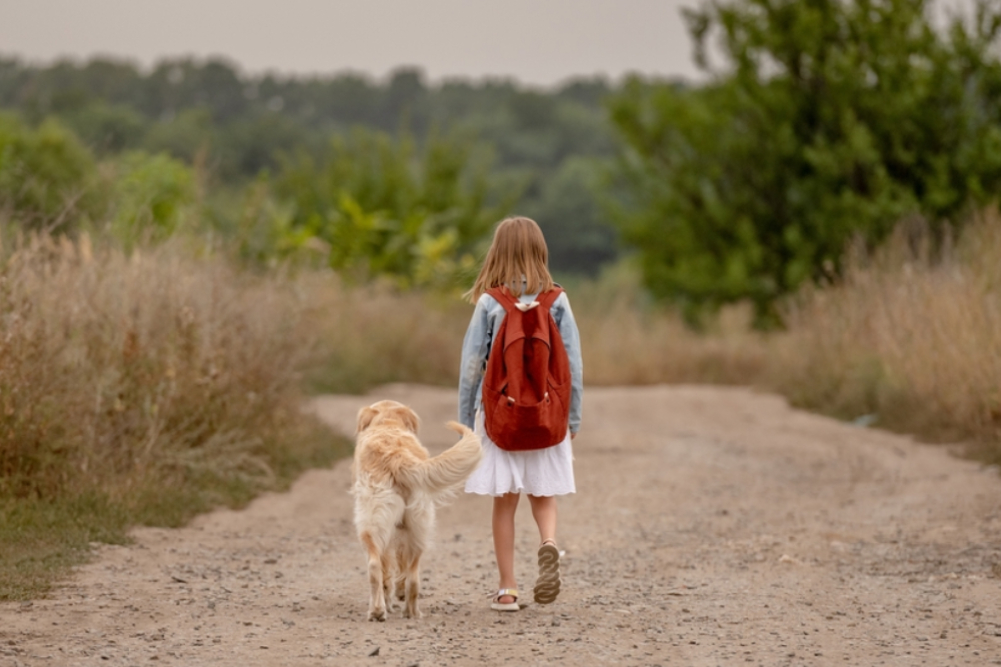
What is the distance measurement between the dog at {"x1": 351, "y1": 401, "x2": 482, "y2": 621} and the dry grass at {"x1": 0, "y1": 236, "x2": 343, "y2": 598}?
1895 millimetres

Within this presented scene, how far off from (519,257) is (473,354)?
566 mm

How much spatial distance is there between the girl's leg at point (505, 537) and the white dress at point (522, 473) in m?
0.09

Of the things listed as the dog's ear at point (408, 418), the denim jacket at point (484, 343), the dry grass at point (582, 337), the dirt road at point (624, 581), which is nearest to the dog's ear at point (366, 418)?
the dog's ear at point (408, 418)

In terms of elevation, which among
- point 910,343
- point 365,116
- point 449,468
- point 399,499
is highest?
point 365,116

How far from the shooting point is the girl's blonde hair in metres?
6.21

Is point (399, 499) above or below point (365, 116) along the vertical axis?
below

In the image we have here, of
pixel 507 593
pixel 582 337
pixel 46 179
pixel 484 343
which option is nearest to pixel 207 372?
pixel 46 179

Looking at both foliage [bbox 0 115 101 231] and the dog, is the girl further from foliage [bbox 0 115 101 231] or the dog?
foliage [bbox 0 115 101 231]

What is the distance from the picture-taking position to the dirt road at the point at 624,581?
17.6 feet

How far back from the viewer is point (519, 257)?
6.24 metres

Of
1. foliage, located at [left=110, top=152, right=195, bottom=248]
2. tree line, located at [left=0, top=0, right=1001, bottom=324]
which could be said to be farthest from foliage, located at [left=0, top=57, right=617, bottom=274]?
foliage, located at [left=110, top=152, right=195, bottom=248]

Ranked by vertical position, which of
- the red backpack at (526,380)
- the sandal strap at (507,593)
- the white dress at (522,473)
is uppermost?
the red backpack at (526,380)

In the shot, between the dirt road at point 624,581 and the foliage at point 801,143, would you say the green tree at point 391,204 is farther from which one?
the dirt road at point 624,581

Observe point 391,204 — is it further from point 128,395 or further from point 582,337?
point 128,395
